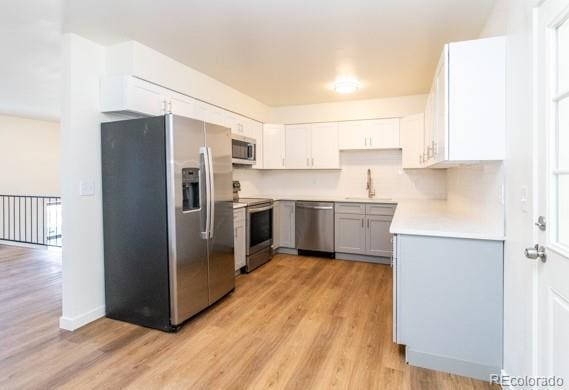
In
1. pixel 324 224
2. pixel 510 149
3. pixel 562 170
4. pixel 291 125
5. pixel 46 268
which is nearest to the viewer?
pixel 562 170

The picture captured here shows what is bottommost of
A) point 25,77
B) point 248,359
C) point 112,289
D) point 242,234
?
point 248,359

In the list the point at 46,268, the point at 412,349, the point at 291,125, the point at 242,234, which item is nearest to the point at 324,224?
the point at 242,234

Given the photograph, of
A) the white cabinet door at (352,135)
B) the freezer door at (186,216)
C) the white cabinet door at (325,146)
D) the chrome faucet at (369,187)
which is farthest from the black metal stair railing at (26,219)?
the chrome faucet at (369,187)

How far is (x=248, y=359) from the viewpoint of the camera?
85.7 inches

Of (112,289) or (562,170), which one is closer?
(562,170)

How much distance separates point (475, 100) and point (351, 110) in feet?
10.5

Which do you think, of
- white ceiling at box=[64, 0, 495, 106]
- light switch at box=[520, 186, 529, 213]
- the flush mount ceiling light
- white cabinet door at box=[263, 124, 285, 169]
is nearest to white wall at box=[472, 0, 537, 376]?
light switch at box=[520, 186, 529, 213]

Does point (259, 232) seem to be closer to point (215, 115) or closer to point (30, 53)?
point (215, 115)

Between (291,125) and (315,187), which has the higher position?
(291,125)

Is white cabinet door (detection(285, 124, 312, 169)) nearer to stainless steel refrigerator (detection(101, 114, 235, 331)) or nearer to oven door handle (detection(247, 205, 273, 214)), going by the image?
oven door handle (detection(247, 205, 273, 214))

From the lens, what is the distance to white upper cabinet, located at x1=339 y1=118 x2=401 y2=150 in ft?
15.3

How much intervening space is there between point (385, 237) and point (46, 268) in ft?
15.6

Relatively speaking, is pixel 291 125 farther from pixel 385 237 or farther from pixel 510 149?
pixel 510 149

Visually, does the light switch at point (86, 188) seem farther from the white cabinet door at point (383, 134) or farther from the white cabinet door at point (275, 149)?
the white cabinet door at point (383, 134)
